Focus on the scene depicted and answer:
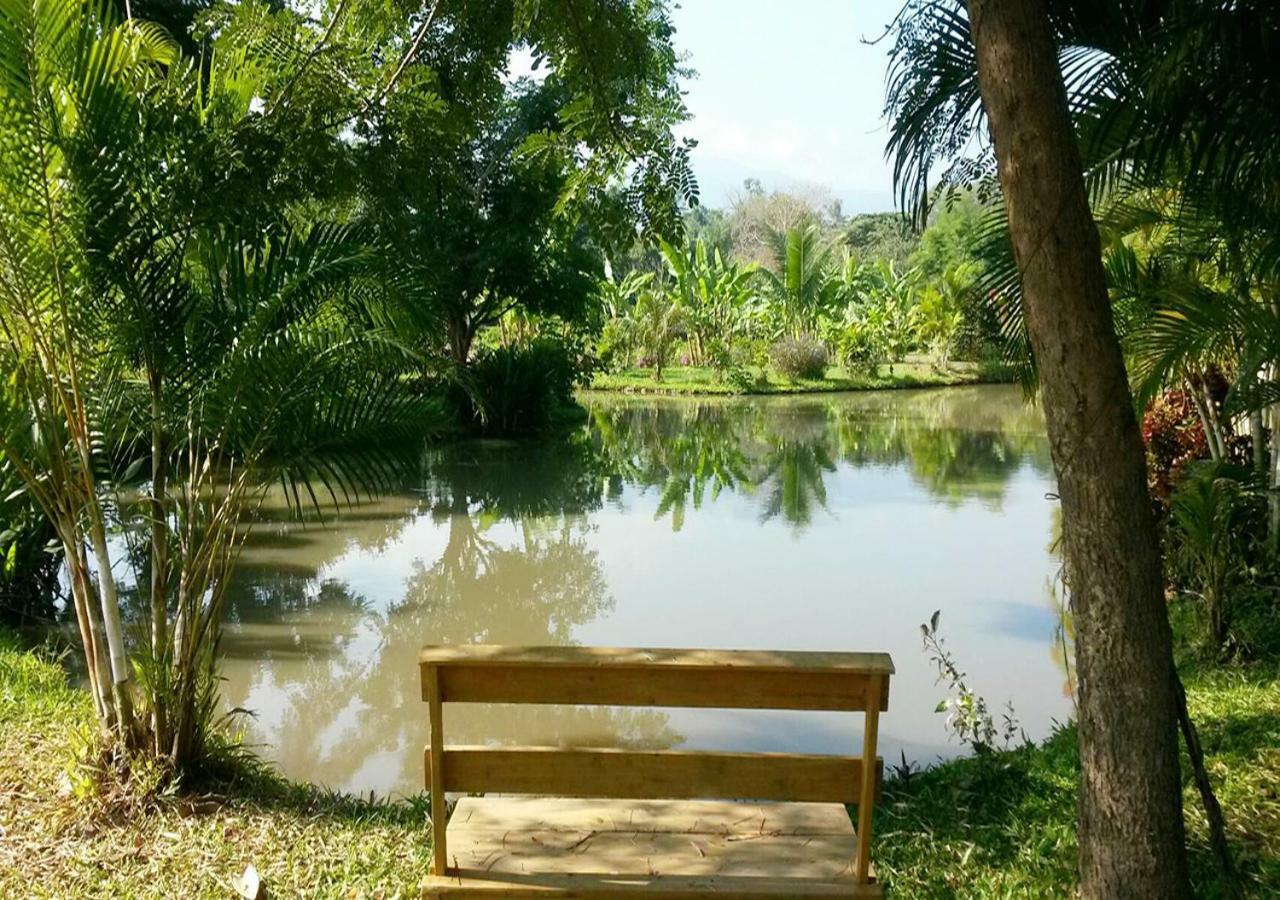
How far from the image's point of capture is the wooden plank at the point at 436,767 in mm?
2379

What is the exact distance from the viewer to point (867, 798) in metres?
2.46

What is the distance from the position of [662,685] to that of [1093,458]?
1118mm

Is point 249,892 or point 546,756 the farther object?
point 249,892

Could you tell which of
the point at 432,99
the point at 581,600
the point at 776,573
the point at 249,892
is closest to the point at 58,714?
the point at 249,892

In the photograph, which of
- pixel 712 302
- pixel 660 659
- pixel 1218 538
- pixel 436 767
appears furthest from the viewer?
pixel 712 302

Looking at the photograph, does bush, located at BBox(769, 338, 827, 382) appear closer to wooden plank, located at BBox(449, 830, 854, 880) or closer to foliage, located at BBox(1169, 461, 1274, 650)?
foliage, located at BBox(1169, 461, 1274, 650)

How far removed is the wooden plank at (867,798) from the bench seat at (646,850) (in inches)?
1.9

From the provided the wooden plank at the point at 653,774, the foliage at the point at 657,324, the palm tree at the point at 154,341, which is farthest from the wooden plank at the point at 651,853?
the foliage at the point at 657,324

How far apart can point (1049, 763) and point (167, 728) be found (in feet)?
10.9

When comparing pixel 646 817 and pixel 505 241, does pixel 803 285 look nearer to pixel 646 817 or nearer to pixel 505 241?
pixel 505 241

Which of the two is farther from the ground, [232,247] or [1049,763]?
[232,247]

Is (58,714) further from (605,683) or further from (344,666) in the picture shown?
(605,683)

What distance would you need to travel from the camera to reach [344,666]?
6520 millimetres

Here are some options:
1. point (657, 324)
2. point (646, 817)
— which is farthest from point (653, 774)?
point (657, 324)
